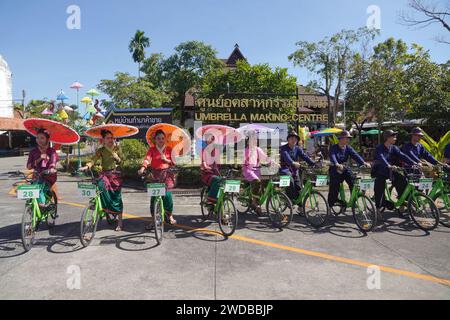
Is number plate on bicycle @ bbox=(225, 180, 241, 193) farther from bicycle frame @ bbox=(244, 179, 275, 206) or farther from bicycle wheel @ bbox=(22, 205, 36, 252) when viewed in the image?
bicycle wheel @ bbox=(22, 205, 36, 252)

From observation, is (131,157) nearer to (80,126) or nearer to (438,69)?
(80,126)

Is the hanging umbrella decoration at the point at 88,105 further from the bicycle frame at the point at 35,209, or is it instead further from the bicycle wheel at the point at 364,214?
the bicycle wheel at the point at 364,214

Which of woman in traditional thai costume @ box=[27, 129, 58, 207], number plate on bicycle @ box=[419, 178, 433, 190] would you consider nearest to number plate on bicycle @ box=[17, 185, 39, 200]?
woman in traditional thai costume @ box=[27, 129, 58, 207]

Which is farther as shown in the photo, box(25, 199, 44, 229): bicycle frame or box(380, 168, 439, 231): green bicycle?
box(380, 168, 439, 231): green bicycle

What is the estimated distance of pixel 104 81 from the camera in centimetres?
2541

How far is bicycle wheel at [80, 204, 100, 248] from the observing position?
16.6 ft

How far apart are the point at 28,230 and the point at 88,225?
88cm

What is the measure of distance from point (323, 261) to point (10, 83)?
49397mm

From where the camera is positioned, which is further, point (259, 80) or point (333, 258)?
point (259, 80)

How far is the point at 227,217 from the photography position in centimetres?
586

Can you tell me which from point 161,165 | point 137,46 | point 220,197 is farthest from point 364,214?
point 137,46

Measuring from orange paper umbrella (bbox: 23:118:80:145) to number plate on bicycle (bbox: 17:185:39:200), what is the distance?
129 cm

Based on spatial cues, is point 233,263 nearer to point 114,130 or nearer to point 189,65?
point 114,130

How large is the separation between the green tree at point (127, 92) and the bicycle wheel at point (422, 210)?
21946 millimetres
